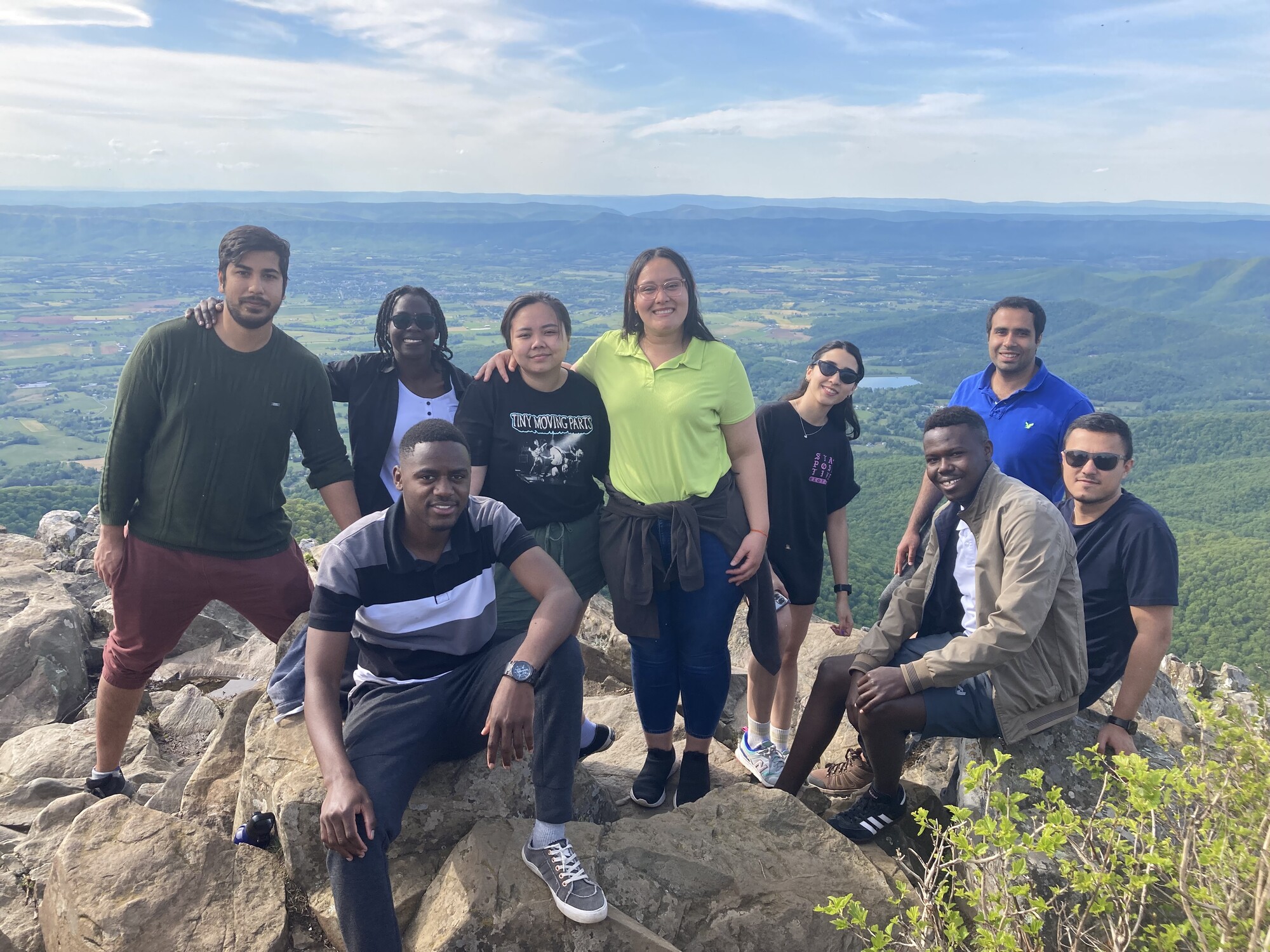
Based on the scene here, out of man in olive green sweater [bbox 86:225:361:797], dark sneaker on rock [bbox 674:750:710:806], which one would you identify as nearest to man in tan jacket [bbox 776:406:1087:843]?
dark sneaker on rock [bbox 674:750:710:806]

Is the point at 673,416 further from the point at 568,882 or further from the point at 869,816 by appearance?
the point at 869,816

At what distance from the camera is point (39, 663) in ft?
22.1

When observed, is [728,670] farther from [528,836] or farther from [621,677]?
[621,677]

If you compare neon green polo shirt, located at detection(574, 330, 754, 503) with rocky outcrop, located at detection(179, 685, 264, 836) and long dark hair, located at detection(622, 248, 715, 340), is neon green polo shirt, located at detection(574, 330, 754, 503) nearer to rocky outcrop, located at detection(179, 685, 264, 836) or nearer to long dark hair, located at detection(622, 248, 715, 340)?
long dark hair, located at detection(622, 248, 715, 340)

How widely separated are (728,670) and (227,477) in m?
3.04

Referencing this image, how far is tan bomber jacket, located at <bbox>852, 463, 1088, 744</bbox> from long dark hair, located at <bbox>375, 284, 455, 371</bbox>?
11.0ft

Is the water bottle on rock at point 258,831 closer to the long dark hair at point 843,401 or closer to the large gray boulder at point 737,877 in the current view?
the large gray boulder at point 737,877

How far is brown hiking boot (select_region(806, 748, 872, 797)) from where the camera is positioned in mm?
4641

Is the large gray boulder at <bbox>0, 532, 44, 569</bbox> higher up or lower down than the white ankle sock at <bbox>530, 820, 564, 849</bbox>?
lower down

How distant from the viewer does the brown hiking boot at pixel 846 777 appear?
4641mm

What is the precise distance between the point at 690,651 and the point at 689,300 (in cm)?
194

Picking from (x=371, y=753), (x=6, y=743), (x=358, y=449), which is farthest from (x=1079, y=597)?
(x=6, y=743)

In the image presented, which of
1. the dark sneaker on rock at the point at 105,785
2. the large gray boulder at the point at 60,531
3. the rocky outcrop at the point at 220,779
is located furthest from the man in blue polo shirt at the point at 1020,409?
the large gray boulder at the point at 60,531

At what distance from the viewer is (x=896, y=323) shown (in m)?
180
